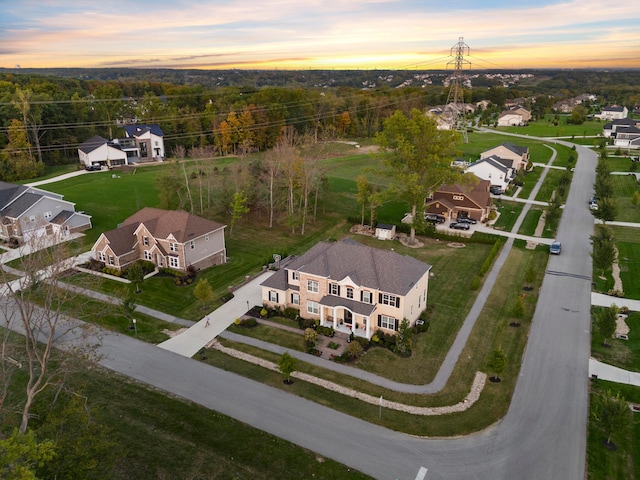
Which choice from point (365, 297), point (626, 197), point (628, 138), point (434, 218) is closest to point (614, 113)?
point (628, 138)

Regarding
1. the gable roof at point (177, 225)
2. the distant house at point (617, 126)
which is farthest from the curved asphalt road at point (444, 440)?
the distant house at point (617, 126)

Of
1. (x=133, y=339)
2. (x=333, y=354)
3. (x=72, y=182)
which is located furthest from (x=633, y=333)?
(x=72, y=182)

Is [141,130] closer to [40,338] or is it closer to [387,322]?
[40,338]

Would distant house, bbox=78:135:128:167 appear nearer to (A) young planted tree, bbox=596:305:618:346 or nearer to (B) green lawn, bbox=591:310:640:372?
(B) green lawn, bbox=591:310:640:372

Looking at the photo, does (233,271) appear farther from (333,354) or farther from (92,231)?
(92,231)

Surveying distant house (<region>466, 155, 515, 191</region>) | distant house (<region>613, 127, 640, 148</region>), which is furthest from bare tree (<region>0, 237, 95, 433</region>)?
distant house (<region>613, 127, 640, 148</region>)
